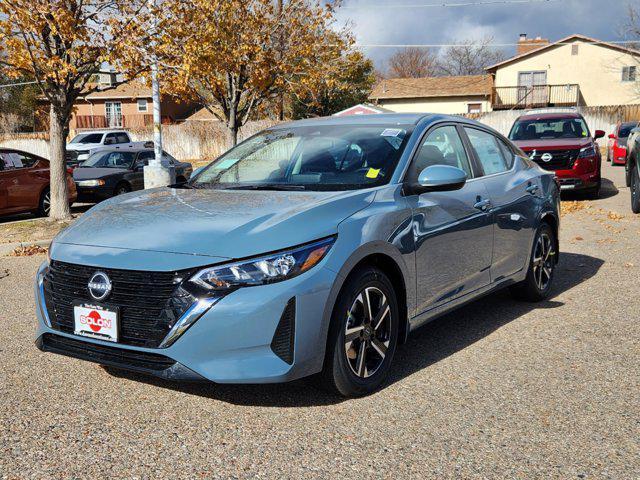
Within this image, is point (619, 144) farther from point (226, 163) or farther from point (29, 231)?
point (226, 163)

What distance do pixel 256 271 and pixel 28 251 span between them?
755cm

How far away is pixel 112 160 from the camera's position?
18703 mm

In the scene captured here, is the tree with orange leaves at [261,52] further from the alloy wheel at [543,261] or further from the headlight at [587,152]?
the alloy wheel at [543,261]

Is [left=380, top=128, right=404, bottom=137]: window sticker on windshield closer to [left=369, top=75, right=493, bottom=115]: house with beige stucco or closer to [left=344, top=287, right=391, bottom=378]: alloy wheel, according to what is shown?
[left=344, top=287, right=391, bottom=378]: alloy wheel

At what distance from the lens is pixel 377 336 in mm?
4223

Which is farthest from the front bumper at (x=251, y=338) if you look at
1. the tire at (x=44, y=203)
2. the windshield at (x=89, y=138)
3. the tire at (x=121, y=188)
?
the windshield at (x=89, y=138)

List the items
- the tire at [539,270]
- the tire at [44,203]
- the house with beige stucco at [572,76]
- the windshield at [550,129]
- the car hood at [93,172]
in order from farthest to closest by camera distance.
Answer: the house with beige stucco at [572,76] < the car hood at [93,172] < the windshield at [550,129] < the tire at [44,203] < the tire at [539,270]

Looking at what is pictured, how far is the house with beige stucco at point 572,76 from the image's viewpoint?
50.6 m

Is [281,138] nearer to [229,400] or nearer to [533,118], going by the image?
[229,400]

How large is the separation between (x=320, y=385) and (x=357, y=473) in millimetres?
796

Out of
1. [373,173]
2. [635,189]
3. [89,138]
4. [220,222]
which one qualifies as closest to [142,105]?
[89,138]

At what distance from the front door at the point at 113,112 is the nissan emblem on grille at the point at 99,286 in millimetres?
60057

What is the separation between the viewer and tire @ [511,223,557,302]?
247 inches

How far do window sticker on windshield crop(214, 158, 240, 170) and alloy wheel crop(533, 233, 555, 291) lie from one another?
2684 mm
